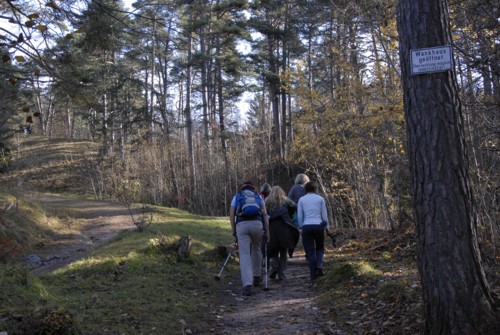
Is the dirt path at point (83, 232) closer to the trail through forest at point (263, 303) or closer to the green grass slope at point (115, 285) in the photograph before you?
the trail through forest at point (263, 303)

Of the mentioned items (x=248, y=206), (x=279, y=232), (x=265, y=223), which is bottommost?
(x=279, y=232)

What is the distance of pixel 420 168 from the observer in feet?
13.7

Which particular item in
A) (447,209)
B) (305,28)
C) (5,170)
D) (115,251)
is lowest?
(115,251)

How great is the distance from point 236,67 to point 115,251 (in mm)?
21576

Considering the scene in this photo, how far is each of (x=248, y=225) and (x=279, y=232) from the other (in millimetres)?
1012

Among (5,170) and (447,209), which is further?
(5,170)

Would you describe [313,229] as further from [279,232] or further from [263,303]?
[263,303]

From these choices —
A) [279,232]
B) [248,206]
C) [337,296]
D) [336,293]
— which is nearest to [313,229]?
[279,232]

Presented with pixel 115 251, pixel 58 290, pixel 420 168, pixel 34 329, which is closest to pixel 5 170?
pixel 115 251

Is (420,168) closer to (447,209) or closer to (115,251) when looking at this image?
(447,209)

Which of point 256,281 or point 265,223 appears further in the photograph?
point 256,281

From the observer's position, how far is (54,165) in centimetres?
3669

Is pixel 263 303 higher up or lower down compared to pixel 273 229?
lower down

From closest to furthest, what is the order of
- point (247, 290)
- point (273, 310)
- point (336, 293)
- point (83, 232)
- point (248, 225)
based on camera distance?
point (273, 310) < point (336, 293) < point (247, 290) < point (248, 225) < point (83, 232)
